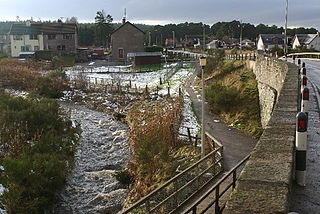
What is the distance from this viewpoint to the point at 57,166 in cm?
1443

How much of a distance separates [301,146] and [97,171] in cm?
1204

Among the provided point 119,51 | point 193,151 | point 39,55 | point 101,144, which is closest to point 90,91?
point 101,144

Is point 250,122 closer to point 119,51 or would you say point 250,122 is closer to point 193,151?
point 193,151

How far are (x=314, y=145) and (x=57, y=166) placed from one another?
9823 mm

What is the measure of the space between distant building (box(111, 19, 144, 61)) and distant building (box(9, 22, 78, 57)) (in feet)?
48.6

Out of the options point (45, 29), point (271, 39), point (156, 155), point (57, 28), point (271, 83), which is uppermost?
point (57, 28)

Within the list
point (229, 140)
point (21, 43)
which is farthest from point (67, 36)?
point (229, 140)

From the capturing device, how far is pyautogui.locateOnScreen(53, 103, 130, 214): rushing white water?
13.4 metres

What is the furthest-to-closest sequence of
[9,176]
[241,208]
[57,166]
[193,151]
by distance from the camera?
1. [193,151]
2. [57,166]
3. [9,176]
4. [241,208]

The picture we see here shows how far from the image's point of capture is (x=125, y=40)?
224ft

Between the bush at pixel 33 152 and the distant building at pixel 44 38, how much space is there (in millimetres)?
55647

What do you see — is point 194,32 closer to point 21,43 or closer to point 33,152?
point 21,43

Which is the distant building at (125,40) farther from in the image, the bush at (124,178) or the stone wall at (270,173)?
the stone wall at (270,173)

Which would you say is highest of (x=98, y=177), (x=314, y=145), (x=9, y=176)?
(x=314, y=145)
